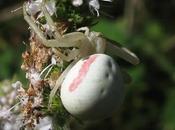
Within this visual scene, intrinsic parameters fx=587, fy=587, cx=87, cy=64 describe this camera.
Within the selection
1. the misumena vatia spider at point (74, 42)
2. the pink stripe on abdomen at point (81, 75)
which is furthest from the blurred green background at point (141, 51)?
the pink stripe on abdomen at point (81, 75)

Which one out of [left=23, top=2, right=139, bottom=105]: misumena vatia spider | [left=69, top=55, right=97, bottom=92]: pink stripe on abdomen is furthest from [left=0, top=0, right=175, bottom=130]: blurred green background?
[left=69, top=55, right=97, bottom=92]: pink stripe on abdomen

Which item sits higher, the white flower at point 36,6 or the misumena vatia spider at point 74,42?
the white flower at point 36,6

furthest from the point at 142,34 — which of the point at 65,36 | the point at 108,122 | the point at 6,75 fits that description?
the point at 65,36

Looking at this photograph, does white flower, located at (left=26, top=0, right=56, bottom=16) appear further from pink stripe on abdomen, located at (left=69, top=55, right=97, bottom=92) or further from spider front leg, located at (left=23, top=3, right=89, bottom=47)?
pink stripe on abdomen, located at (left=69, top=55, right=97, bottom=92)

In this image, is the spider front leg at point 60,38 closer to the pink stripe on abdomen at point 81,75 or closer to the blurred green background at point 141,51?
the pink stripe on abdomen at point 81,75

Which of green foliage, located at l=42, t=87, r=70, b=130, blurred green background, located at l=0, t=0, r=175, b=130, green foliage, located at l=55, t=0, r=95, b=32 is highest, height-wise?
green foliage, located at l=55, t=0, r=95, b=32

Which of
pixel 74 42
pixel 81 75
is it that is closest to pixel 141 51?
pixel 74 42
